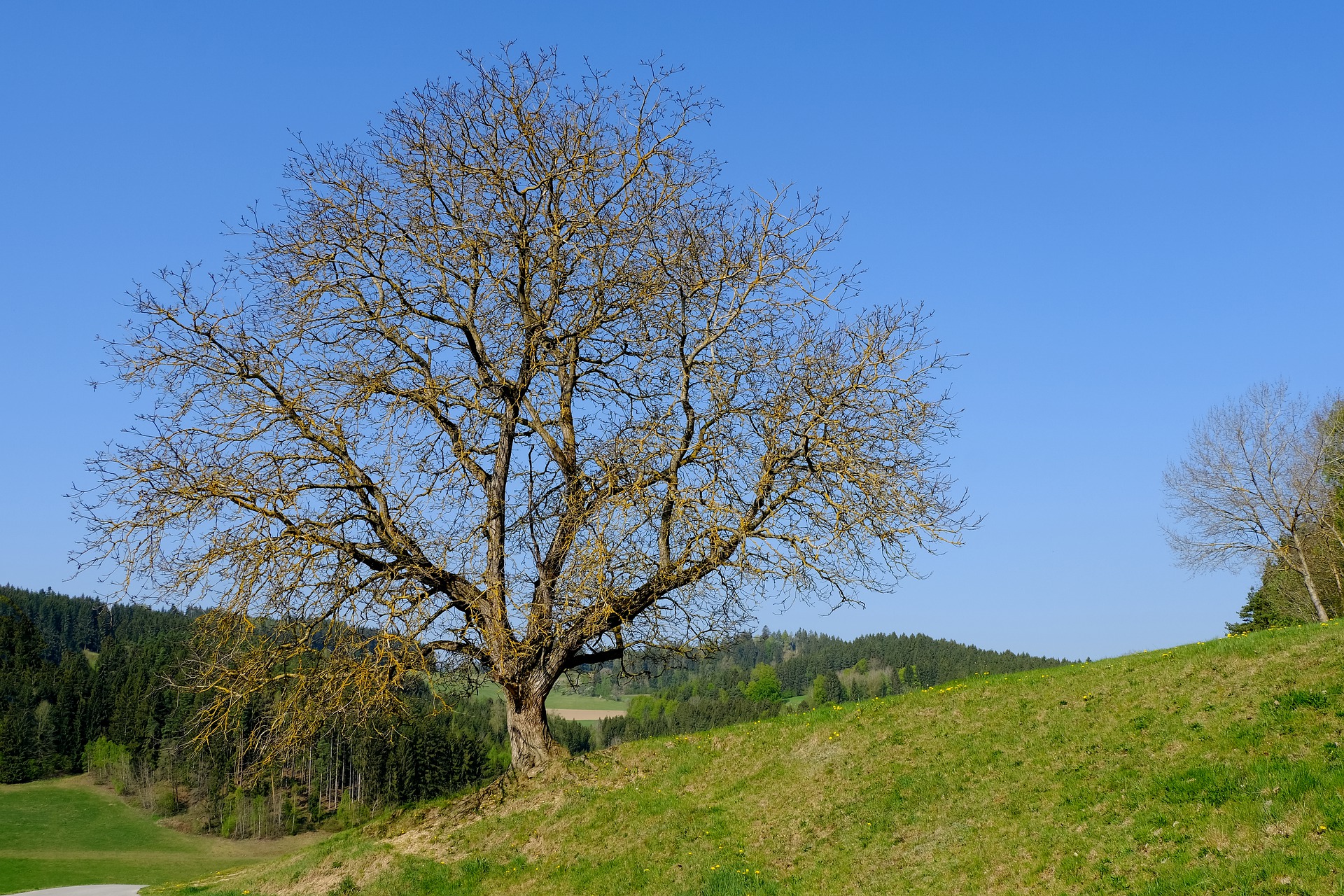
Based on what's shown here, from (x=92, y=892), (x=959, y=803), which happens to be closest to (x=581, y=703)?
(x=92, y=892)

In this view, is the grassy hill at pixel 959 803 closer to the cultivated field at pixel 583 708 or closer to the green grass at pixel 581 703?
the cultivated field at pixel 583 708

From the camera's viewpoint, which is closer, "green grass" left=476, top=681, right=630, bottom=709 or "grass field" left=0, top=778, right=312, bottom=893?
"grass field" left=0, top=778, right=312, bottom=893

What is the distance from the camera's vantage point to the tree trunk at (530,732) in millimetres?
19672

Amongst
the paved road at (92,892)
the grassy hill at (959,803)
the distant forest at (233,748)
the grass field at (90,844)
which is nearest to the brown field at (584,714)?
the distant forest at (233,748)

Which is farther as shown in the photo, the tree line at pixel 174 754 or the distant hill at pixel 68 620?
the distant hill at pixel 68 620

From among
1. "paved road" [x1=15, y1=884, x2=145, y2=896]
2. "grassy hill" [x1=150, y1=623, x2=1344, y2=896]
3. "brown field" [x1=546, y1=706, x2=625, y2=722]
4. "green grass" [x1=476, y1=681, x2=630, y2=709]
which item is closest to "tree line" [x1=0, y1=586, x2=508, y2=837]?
"brown field" [x1=546, y1=706, x2=625, y2=722]

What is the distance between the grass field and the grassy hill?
150 ft

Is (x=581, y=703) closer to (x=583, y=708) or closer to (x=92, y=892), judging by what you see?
(x=583, y=708)

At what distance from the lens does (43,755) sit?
3743 inches

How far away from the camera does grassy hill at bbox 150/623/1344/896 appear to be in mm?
10828

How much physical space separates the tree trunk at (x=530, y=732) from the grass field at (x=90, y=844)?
44583 mm

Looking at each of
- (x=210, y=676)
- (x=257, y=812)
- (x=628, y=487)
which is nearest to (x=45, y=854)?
(x=257, y=812)

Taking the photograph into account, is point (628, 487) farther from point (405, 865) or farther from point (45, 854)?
point (45, 854)

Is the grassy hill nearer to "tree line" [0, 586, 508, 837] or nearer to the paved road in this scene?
the paved road
